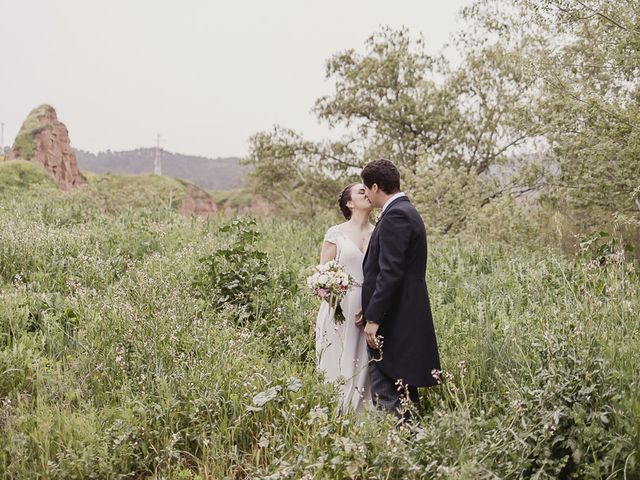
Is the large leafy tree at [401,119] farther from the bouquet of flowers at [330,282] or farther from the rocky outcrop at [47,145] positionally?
the rocky outcrop at [47,145]

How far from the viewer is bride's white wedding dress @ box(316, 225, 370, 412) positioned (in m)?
5.19

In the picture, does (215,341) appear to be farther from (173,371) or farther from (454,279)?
(454,279)

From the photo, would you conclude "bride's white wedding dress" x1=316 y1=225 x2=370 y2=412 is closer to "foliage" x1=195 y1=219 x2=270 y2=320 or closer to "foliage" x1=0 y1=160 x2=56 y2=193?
"foliage" x1=195 y1=219 x2=270 y2=320

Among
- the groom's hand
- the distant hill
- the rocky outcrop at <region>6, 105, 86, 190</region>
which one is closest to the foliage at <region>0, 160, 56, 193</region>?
the rocky outcrop at <region>6, 105, 86, 190</region>

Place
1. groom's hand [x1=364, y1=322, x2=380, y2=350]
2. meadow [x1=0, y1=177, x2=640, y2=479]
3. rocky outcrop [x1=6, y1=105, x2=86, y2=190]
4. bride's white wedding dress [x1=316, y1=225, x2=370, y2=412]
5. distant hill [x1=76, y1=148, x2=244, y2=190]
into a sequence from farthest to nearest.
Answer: distant hill [x1=76, y1=148, x2=244, y2=190]
rocky outcrop [x1=6, y1=105, x2=86, y2=190]
bride's white wedding dress [x1=316, y1=225, x2=370, y2=412]
groom's hand [x1=364, y1=322, x2=380, y2=350]
meadow [x1=0, y1=177, x2=640, y2=479]

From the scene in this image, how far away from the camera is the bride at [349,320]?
17.1 ft

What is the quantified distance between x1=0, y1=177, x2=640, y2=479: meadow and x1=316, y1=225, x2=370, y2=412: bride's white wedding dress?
29cm

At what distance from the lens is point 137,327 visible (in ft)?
16.6

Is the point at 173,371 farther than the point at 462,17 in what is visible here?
No

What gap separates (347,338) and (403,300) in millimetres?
913

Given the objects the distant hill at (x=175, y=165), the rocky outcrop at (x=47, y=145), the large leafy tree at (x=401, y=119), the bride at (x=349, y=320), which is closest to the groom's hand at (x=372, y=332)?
the bride at (x=349, y=320)

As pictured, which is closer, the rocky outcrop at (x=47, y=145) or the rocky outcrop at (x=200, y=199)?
the rocky outcrop at (x=47, y=145)

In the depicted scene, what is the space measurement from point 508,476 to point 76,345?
4.19 metres

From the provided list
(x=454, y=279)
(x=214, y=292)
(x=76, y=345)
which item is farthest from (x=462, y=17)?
(x=76, y=345)
